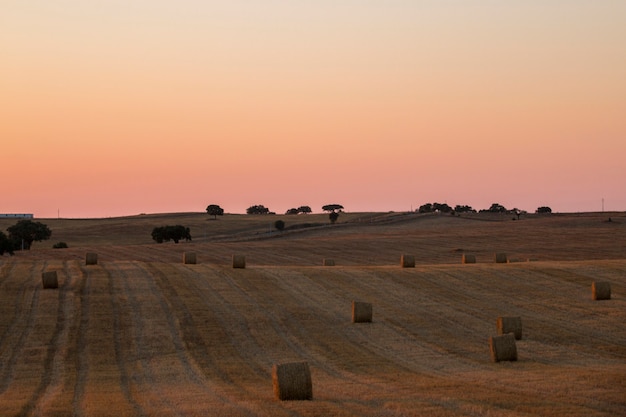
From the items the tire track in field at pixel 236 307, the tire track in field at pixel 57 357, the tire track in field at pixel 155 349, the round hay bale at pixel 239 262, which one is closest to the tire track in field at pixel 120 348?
the tire track in field at pixel 155 349

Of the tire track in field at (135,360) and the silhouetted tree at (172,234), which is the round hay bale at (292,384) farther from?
the silhouetted tree at (172,234)

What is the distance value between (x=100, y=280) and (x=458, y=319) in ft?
53.5

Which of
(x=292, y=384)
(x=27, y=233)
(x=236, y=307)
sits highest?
(x=27, y=233)

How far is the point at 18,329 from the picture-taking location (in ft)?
104

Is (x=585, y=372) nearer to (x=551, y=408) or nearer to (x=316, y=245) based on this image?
(x=551, y=408)

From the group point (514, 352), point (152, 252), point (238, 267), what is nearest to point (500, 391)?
point (514, 352)

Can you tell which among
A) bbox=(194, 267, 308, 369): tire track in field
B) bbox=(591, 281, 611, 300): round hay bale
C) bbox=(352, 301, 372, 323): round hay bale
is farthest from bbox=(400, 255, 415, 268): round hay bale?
bbox=(352, 301, 372, 323): round hay bale

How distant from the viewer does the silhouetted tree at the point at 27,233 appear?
334 ft

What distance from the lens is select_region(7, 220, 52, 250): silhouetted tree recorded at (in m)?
102

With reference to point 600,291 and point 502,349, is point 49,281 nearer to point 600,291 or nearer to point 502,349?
point 502,349

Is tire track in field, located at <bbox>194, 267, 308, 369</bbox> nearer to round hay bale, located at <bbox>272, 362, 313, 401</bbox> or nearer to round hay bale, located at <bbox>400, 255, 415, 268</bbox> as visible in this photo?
round hay bale, located at <bbox>272, 362, 313, 401</bbox>

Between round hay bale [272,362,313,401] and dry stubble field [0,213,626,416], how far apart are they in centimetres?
31

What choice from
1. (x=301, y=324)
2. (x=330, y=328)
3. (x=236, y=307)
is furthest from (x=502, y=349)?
(x=236, y=307)

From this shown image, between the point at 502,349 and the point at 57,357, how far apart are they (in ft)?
42.0
